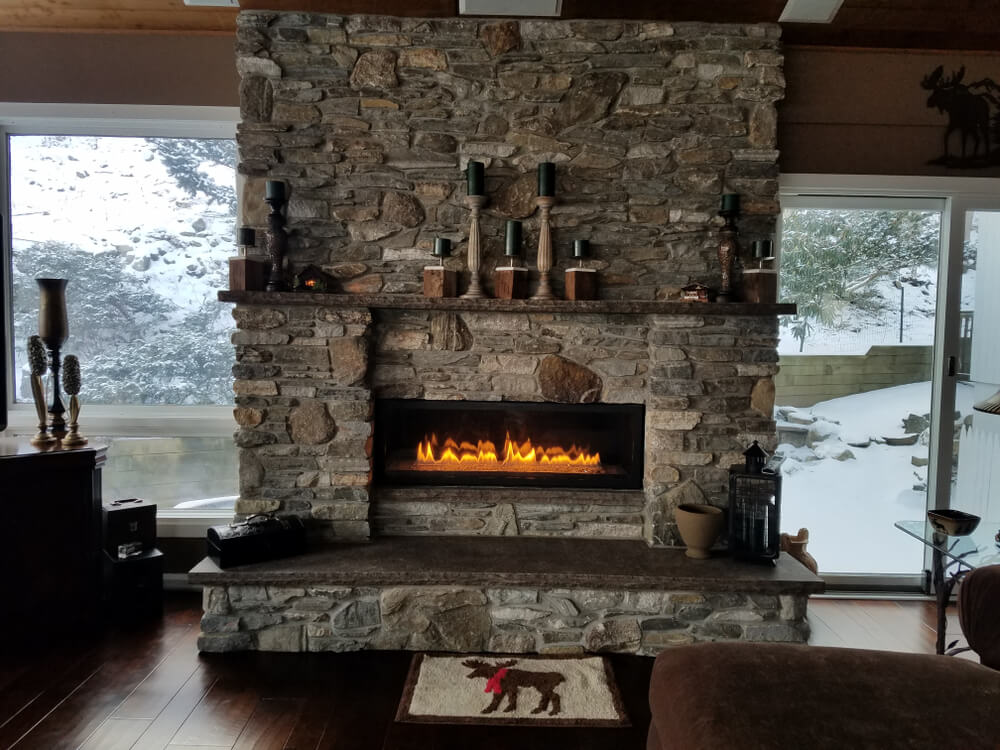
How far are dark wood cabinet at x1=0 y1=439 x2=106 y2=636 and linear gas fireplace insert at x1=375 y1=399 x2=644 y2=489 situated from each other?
1.32m

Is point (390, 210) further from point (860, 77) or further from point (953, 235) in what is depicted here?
point (953, 235)

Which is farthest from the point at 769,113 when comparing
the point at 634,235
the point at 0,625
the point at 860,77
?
the point at 0,625

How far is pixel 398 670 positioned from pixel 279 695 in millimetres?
463

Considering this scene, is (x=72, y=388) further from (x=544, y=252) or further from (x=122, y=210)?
(x=544, y=252)

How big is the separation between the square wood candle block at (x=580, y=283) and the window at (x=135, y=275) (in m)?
1.81

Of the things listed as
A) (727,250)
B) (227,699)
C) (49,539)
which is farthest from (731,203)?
(49,539)

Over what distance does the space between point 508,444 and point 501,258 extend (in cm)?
93

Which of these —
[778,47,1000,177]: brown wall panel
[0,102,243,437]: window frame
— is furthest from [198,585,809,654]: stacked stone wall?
[778,47,1000,177]: brown wall panel

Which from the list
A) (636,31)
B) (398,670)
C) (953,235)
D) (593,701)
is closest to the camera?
(593,701)

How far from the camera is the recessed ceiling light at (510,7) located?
3047 mm

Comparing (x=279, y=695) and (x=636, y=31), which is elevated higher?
(x=636, y=31)

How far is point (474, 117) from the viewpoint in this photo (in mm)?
3209

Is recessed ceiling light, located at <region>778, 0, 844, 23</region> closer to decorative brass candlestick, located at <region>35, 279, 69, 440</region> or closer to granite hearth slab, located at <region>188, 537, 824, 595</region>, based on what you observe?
granite hearth slab, located at <region>188, 537, 824, 595</region>

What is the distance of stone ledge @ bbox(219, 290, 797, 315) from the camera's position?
10.0 ft
